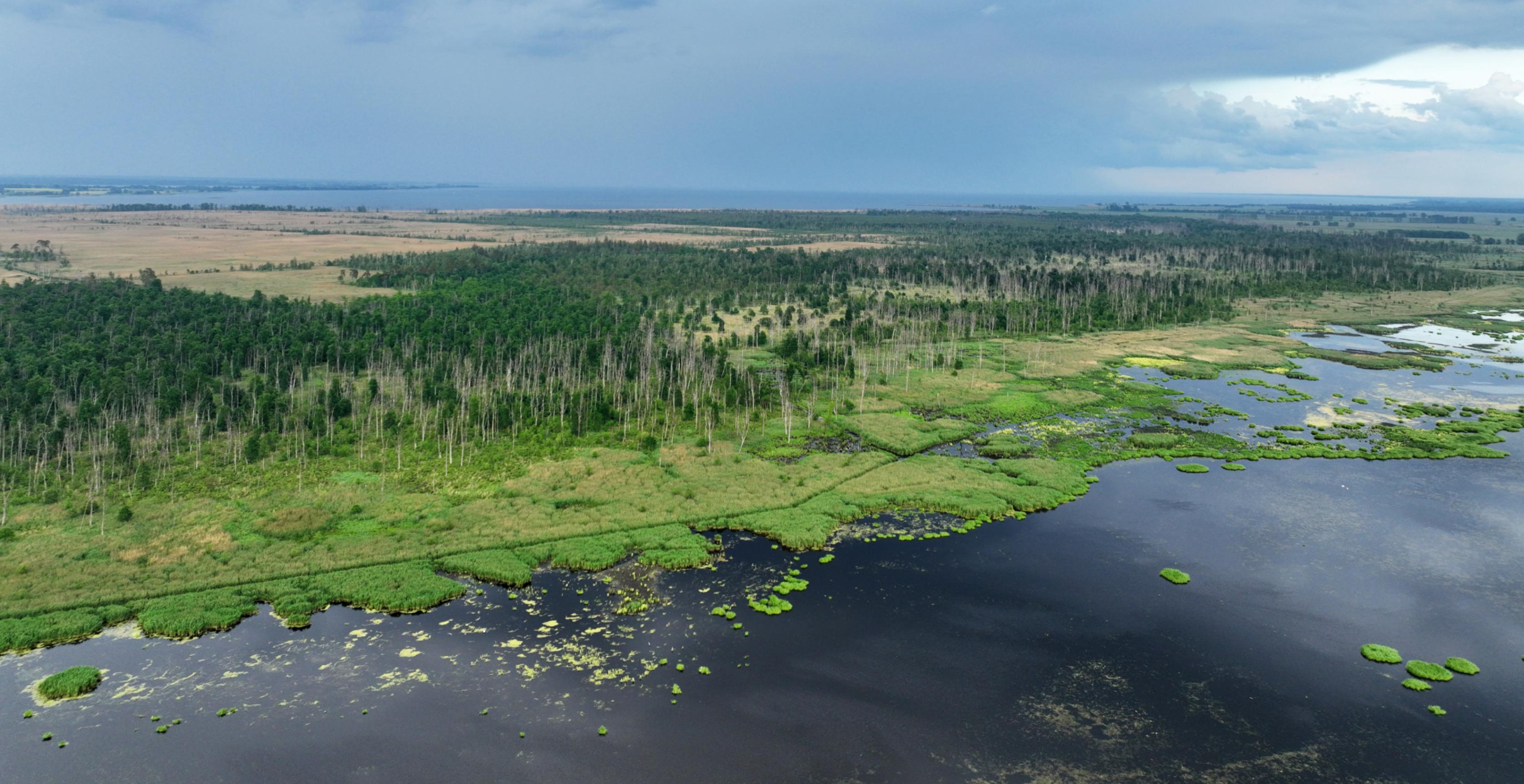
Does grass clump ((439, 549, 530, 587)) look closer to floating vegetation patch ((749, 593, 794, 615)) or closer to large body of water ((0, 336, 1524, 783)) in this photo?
large body of water ((0, 336, 1524, 783))

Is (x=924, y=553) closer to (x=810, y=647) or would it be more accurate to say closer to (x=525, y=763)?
(x=810, y=647)

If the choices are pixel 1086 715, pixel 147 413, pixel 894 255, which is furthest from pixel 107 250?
pixel 1086 715

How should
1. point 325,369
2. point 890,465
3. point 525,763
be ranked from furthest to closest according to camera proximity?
point 325,369
point 890,465
point 525,763

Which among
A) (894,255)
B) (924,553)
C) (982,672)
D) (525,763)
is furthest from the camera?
(894,255)

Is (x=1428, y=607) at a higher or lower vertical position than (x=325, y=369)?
lower

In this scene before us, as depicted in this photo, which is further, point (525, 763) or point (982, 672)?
point (982, 672)

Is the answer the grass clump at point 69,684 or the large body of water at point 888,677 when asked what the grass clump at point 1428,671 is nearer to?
the large body of water at point 888,677

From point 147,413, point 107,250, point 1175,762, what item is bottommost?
point 1175,762
